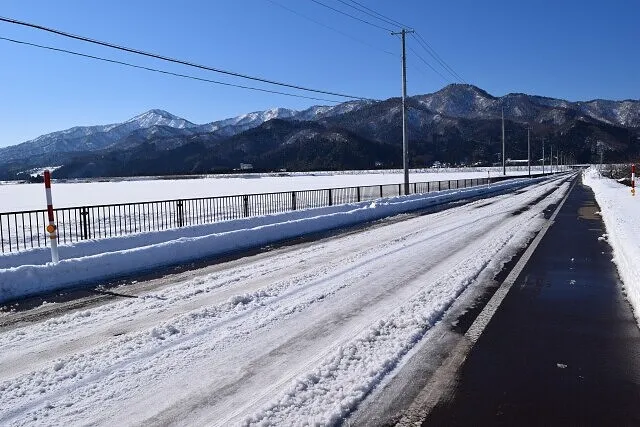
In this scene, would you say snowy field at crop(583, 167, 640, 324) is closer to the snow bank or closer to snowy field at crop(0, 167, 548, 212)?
the snow bank

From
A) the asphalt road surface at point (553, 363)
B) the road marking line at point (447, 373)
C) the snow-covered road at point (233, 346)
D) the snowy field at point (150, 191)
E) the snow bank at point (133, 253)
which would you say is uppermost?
the snowy field at point (150, 191)

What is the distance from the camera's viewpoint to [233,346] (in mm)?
4715

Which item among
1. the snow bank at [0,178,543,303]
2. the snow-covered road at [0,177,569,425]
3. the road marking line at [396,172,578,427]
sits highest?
the snow bank at [0,178,543,303]

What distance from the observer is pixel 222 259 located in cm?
1009

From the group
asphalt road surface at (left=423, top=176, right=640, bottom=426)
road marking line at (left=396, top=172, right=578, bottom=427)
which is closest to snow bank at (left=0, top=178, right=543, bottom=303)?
road marking line at (left=396, top=172, right=578, bottom=427)

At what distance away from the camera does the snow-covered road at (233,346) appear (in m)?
3.53

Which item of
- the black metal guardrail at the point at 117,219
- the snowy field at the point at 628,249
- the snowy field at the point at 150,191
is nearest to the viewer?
the snowy field at the point at 628,249

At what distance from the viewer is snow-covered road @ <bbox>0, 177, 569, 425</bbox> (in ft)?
11.6

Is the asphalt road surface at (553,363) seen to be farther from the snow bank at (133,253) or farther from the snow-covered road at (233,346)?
the snow bank at (133,253)

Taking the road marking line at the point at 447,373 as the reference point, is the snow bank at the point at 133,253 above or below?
above

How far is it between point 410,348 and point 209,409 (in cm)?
200

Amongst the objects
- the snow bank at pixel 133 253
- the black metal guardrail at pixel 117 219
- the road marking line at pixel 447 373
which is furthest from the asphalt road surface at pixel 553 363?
the black metal guardrail at pixel 117 219

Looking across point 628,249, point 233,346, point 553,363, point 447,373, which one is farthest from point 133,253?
point 628,249

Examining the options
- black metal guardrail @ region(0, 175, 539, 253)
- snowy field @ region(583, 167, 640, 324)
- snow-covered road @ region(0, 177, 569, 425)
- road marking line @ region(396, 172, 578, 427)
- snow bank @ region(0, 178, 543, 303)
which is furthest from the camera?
black metal guardrail @ region(0, 175, 539, 253)
